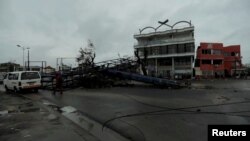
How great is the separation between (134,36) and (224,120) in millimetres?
59835

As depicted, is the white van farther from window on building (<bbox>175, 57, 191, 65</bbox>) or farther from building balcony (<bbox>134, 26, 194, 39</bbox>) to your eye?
building balcony (<bbox>134, 26, 194, 39</bbox>)

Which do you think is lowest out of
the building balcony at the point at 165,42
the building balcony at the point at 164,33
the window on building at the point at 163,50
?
Answer: the window on building at the point at 163,50

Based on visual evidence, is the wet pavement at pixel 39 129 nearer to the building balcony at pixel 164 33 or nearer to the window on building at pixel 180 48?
the window on building at pixel 180 48

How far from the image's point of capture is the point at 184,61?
58.1m

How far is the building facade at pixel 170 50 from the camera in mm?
56994

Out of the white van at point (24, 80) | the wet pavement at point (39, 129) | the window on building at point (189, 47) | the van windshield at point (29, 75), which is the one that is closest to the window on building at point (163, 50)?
the window on building at point (189, 47)

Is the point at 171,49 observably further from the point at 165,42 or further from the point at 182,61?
the point at 182,61

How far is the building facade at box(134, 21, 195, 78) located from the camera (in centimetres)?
5699

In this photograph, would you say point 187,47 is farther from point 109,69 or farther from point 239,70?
point 109,69

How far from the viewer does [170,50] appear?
59.7 metres

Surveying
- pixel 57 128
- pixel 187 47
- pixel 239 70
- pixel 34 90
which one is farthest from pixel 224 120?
pixel 239 70

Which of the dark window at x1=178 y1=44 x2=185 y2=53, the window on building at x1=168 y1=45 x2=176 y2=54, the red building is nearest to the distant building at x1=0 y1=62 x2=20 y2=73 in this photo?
the window on building at x1=168 y1=45 x2=176 y2=54

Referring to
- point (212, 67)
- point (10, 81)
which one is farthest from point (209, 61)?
point (10, 81)

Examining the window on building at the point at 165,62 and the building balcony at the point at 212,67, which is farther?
the building balcony at the point at 212,67
